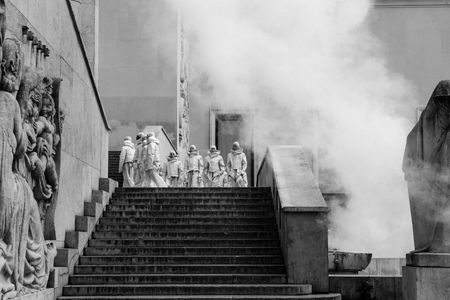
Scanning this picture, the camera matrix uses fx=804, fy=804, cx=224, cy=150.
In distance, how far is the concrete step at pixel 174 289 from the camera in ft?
32.2

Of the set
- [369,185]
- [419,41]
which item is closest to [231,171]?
[369,185]

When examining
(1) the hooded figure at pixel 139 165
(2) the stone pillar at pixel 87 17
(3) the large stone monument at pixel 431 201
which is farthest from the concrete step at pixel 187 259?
(2) the stone pillar at pixel 87 17

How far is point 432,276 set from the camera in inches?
344

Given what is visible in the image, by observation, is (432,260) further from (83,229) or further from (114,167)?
(114,167)

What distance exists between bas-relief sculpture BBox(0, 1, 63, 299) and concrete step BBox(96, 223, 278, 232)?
2.43 m

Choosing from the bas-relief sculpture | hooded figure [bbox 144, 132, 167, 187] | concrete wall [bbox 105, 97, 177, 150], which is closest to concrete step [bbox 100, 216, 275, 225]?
the bas-relief sculpture

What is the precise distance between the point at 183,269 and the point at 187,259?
34 centimetres

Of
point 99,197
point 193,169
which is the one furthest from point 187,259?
point 193,169

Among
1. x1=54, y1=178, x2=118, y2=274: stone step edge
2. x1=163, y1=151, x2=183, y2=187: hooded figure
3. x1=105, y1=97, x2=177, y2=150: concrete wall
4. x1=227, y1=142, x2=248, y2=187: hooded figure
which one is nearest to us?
x1=54, y1=178, x2=118, y2=274: stone step edge

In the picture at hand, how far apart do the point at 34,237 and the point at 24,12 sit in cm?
251

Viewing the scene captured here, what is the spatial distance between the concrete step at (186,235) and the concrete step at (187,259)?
68 cm

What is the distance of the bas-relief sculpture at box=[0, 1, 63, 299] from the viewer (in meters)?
7.60

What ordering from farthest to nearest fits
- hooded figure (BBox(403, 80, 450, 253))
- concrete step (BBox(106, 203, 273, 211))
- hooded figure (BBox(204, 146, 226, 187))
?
hooded figure (BBox(204, 146, 226, 187)), concrete step (BBox(106, 203, 273, 211)), hooded figure (BBox(403, 80, 450, 253))

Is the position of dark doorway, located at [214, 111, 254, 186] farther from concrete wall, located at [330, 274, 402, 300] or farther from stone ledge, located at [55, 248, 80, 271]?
stone ledge, located at [55, 248, 80, 271]
